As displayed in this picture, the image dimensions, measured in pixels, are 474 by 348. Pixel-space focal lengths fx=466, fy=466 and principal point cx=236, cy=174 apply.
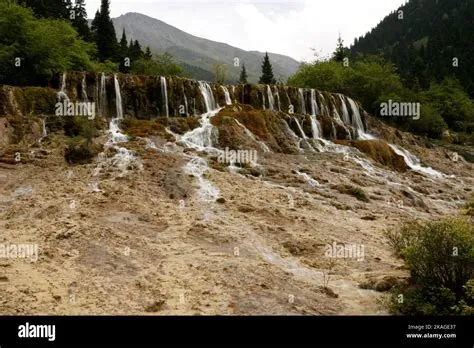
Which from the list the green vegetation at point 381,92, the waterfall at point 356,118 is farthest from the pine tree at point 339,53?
the waterfall at point 356,118

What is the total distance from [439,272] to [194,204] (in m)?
9.64

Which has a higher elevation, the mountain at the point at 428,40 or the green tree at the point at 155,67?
the mountain at the point at 428,40

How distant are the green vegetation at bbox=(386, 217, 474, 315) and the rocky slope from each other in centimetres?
70

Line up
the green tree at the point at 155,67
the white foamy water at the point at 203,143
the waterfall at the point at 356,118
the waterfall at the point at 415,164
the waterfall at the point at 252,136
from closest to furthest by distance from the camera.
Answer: the white foamy water at the point at 203,143, the waterfall at the point at 252,136, the waterfall at the point at 415,164, the waterfall at the point at 356,118, the green tree at the point at 155,67

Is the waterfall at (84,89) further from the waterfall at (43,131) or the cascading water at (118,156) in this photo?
the waterfall at (43,131)

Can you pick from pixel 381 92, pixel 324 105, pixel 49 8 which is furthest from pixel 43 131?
pixel 381 92

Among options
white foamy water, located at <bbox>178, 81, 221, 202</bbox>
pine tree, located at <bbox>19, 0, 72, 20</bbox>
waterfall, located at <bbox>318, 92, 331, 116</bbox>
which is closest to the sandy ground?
white foamy water, located at <bbox>178, 81, 221, 202</bbox>

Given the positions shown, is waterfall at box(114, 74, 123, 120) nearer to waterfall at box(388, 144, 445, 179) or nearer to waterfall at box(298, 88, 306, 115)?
waterfall at box(298, 88, 306, 115)

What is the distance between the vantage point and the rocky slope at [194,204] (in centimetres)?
1048

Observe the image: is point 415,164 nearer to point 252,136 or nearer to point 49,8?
point 252,136

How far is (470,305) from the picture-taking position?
8969 mm

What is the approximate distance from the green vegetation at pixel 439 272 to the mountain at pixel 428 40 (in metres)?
33.9

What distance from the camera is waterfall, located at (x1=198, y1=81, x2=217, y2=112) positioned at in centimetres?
3478
